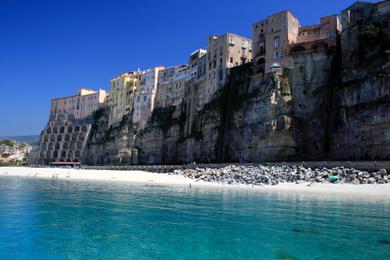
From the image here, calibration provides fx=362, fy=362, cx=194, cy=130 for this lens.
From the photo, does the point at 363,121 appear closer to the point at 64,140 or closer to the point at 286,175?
the point at 286,175

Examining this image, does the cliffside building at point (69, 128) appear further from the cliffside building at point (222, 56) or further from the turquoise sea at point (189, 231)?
the turquoise sea at point (189, 231)

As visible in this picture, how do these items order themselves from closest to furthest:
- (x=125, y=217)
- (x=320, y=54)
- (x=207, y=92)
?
(x=125, y=217), (x=320, y=54), (x=207, y=92)

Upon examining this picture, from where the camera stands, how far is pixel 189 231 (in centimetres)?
1483

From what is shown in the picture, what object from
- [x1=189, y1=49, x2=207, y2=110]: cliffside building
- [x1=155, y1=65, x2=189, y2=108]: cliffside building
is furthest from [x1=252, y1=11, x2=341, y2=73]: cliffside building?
[x1=155, y1=65, x2=189, y2=108]: cliffside building

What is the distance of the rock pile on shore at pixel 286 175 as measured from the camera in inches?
1412

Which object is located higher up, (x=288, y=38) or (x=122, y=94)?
(x=288, y=38)

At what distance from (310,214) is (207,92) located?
55.0 m

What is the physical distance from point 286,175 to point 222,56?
36933 millimetres

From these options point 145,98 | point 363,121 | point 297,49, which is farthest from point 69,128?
point 363,121

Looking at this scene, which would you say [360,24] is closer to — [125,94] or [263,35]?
[263,35]

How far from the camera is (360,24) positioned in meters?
51.1

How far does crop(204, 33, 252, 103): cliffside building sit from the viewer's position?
7100 centimetres

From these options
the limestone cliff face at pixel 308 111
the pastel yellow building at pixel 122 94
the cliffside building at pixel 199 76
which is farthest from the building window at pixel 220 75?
the pastel yellow building at pixel 122 94

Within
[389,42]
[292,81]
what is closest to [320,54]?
[292,81]
